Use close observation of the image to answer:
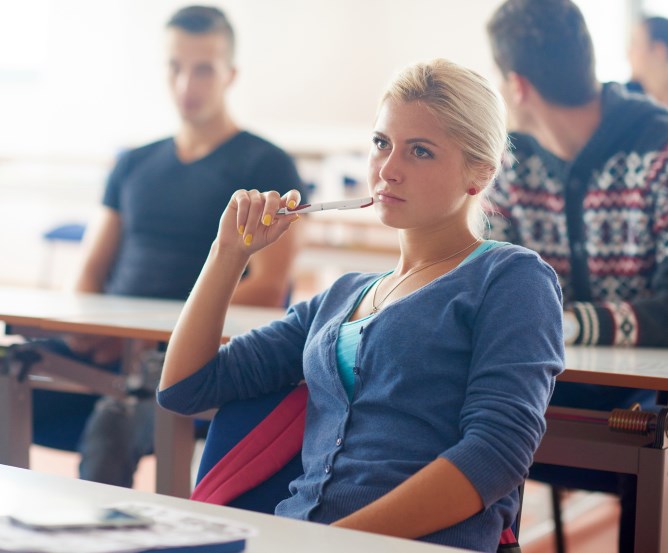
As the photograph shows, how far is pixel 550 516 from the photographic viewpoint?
3.15 metres

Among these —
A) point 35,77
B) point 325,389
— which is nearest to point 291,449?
point 325,389

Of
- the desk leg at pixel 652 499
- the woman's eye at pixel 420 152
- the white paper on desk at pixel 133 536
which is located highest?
the woman's eye at pixel 420 152

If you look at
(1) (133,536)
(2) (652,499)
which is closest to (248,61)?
(2) (652,499)

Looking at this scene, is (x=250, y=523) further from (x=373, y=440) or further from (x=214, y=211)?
(x=214, y=211)

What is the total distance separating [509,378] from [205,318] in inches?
19.4

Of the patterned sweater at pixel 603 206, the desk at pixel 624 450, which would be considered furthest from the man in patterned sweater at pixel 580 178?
the desk at pixel 624 450

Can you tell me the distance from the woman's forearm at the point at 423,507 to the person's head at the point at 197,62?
71.1 inches

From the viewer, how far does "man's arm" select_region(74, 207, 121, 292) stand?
274 centimetres

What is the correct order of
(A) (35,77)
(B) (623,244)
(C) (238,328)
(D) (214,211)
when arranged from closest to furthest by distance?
(C) (238,328) < (B) (623,244) < (D) (214,211) < (A) (35,77)

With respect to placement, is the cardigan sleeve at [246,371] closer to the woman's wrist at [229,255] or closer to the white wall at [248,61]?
the woman's wrist at [229,255]

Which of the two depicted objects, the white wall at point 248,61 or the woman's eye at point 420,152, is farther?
the white wall at point 248,61

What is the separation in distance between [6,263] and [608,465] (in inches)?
282

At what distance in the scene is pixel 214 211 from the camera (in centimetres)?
259

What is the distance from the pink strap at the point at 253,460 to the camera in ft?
4.36
